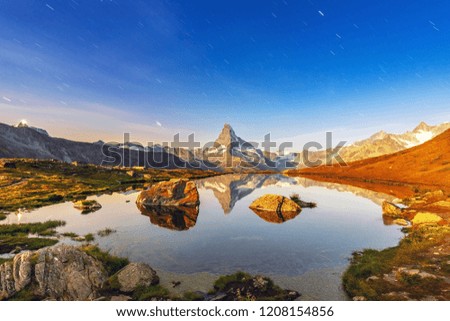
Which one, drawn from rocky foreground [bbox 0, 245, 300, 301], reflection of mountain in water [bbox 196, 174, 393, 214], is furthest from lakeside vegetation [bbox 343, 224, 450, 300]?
reflection of mountain in water [bbox 196, 174, 393, 214]

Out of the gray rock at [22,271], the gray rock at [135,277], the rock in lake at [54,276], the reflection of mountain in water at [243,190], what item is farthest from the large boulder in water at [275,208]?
the gray rock at [22,271]

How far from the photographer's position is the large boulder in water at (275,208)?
4560 centimetres

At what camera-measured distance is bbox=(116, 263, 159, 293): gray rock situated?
689 inches

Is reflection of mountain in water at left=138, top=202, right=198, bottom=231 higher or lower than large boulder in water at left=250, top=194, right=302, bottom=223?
lower

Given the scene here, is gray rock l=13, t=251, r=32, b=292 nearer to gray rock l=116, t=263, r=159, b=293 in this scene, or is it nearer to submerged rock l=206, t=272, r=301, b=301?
gray rock l=116, t=263, r=159, b=293

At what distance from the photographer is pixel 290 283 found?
19000 millimetres

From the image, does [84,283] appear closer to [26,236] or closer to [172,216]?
[26,236]

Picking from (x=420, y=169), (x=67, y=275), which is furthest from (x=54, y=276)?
(x=420, y=169)

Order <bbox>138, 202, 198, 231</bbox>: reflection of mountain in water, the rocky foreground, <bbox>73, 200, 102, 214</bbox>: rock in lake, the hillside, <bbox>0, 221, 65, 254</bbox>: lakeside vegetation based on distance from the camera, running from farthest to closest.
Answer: the hillside → <bbox>73, 200, 102, 214</bbox>: rock in lake → <bbox>138, 202, 198, 231</bbox>: reflection of mountain in water → <bbox>0, 221, 65, 254</bbox>: lakeside vegetation → the rocky foreground

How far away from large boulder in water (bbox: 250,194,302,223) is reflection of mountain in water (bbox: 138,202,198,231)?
465 inches

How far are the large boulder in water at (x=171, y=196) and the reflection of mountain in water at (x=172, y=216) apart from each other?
2.30 metres
